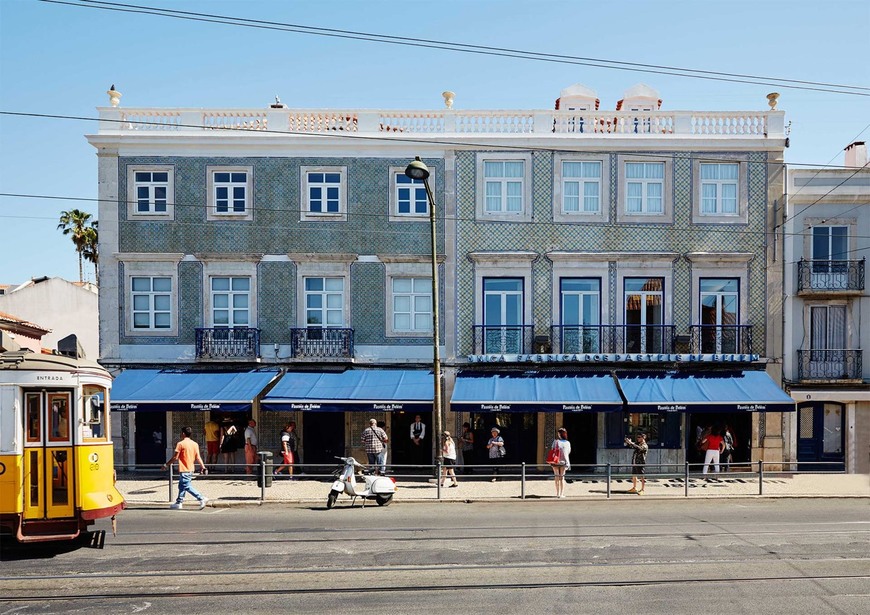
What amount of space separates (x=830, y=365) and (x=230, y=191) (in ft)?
62.2

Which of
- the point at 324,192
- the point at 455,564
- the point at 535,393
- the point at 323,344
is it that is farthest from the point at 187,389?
the point at 455,564

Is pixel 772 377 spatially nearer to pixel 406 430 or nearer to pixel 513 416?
pixel 513 416

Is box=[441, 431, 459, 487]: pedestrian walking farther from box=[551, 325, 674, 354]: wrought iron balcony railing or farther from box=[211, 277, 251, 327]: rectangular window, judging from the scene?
box=[211, 277, 251, 327]: rectangular window

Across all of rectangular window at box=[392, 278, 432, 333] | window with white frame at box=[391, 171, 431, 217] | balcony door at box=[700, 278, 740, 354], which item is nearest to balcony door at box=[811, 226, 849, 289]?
balcony door at box=[700, 278, 740, 354]

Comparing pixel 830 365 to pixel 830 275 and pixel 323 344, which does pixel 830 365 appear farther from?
pixel 323 344

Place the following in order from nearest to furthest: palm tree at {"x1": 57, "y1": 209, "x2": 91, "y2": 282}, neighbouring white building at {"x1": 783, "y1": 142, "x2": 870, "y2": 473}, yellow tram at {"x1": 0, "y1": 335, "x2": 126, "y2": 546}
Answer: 1. yellow tram at {"x1": 0, "y1": 335, "x2": 126, "y2": 546}
2. neighbouring white building at {"x1": 783, "y1": 142, "x2": 870, "y2": 473}
3. palm tree at {"x1": 57, "y1": 209, "x2": 91, "y2": 282}

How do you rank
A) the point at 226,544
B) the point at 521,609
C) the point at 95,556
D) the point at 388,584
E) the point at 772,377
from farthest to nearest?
1. the point at 772,377
2. the point at 226,544
3. the point at 95,556
4. the point at 388,584
5. the point at 521,609

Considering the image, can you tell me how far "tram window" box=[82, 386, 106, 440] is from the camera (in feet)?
34.4

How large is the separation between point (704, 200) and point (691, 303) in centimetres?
321

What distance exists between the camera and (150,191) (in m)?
20.4

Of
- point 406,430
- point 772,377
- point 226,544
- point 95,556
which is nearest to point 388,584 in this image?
point 226,544

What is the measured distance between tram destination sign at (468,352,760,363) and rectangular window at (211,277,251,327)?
23.2 feet

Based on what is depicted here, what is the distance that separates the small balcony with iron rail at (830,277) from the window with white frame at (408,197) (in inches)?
457

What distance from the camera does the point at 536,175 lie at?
2053cm
